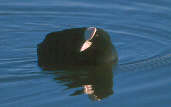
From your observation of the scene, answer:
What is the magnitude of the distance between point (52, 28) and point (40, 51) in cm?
164

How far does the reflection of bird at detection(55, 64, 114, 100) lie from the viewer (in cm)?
720

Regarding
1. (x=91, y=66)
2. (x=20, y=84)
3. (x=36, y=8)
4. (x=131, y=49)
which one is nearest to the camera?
(x=20, y=84)

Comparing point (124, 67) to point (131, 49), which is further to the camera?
point (131, 49)

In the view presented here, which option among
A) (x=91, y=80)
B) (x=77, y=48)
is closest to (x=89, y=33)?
(x=77, y=48)

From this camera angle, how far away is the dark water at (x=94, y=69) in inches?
274

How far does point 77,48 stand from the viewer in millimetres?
7551

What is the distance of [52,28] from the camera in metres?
9.79

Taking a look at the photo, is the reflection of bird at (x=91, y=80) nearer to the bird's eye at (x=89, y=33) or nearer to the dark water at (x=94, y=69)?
the dark water at (x=94, y=69)

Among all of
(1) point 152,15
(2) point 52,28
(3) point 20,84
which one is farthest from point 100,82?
(1) point 152,15

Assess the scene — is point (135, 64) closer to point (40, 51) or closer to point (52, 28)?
point (40, 51)

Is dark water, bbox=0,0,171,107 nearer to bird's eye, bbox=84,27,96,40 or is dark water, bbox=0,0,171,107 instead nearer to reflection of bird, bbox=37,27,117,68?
reflection of bird, bbox=37,27,117,68

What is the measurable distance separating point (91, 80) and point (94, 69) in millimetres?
302

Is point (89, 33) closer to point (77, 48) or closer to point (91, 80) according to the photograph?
point (77, 48)

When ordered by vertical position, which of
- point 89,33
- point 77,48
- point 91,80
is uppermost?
point 89,33
